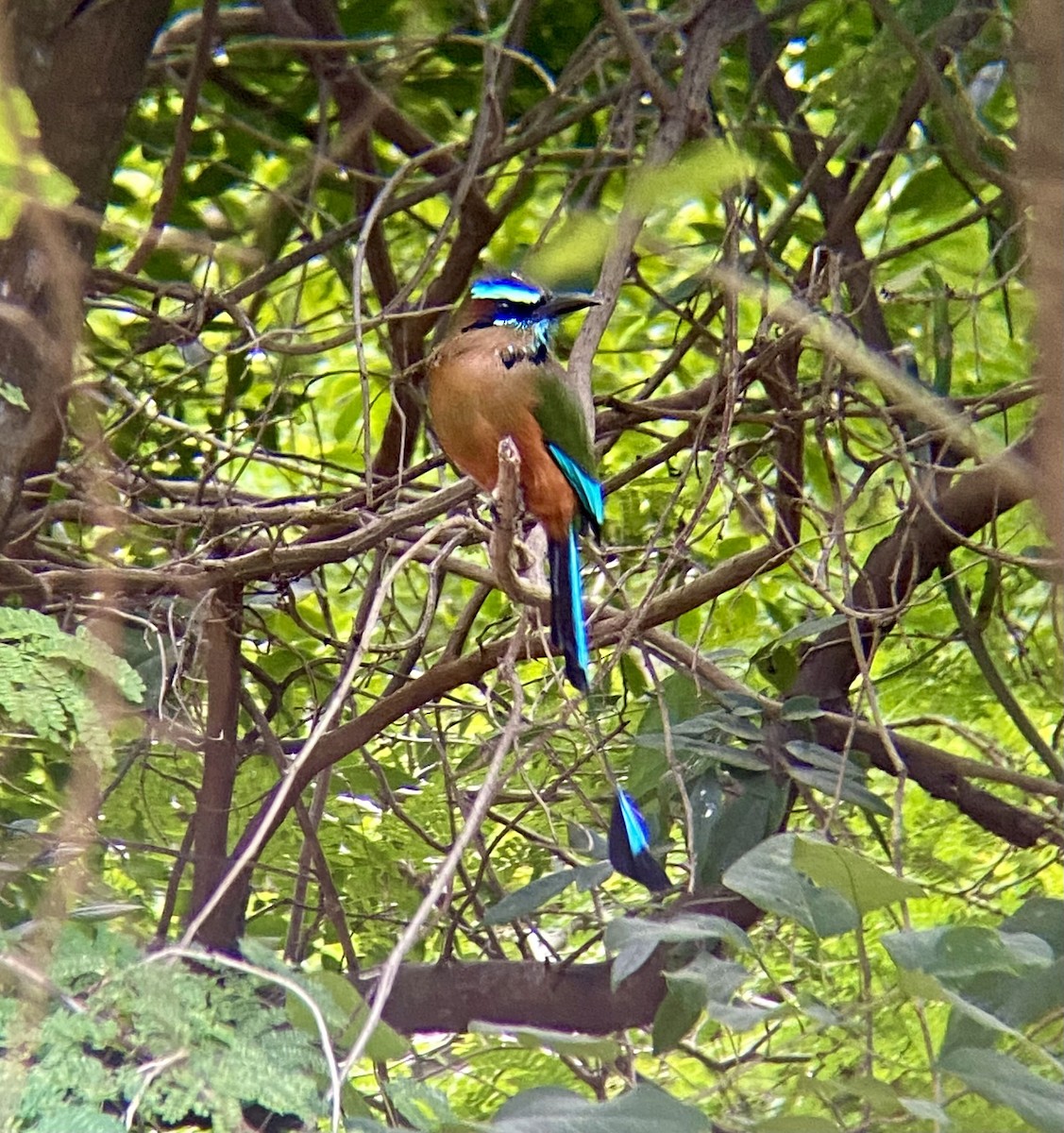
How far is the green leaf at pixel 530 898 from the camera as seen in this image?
2.22 meters

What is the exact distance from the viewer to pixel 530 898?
7.32 feet

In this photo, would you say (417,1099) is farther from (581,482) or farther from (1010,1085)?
(581,482)

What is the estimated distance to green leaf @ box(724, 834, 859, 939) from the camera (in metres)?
1.56

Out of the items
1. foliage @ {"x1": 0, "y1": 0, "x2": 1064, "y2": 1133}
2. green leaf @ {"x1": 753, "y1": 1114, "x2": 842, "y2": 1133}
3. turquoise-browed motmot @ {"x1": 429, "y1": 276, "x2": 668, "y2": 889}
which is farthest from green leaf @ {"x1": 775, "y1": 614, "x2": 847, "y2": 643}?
green leaf @ {"x1": 753, "y1": 1114, "x2": 842, "y2": 1133}

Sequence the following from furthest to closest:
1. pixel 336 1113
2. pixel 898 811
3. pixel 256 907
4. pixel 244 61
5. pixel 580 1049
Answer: pixel 244 61 → pixel 256 907 → pixel 898 811 → pixel 580 1049 → pixel 336 1113

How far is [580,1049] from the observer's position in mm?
1379

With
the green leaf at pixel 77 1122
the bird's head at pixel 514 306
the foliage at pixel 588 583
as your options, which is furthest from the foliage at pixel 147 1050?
the bird's head at pixel 514 306

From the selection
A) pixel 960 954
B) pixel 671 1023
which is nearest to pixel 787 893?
pixel 960 954

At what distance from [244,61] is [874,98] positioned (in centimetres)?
147

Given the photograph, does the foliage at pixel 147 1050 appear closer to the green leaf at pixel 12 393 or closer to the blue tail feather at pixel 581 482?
the green leaf at pixel 12 393

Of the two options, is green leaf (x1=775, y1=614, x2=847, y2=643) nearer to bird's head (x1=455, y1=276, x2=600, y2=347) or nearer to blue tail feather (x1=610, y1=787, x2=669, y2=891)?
blue tail feather (x1=610, y1=787, x2=669, y2=891)

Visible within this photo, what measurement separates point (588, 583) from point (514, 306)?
0.59 m

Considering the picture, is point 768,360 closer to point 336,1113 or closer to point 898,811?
point 898,811

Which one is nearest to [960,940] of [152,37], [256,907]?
[256,907]
